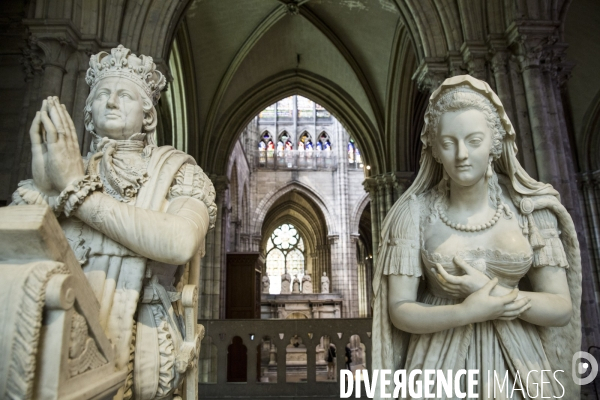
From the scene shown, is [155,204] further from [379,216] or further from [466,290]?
[379,216]

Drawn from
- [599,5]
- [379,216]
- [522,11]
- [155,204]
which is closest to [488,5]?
[522,11]

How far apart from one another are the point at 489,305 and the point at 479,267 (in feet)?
0.52

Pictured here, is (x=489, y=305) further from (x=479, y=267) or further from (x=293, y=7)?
(x=293, y=7)

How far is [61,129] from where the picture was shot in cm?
121

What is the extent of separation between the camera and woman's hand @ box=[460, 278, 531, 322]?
1169 millimetres

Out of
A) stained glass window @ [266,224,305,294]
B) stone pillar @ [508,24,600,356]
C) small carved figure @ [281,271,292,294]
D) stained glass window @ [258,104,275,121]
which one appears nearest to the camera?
stone pillar @ [508,24,600,356]

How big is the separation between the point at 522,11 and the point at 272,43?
8.52 metres

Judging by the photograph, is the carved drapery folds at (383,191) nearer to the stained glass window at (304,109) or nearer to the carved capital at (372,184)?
the carved capital at (372,184)

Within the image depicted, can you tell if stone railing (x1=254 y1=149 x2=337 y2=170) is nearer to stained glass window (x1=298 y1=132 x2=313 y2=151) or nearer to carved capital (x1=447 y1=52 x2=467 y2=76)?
stained glass window (x1=298 y1=132 x2=313 y2=151)

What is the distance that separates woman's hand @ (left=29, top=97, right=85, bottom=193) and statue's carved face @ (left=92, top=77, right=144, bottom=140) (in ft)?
0.57

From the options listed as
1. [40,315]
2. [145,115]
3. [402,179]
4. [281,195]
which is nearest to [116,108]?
[145,115]

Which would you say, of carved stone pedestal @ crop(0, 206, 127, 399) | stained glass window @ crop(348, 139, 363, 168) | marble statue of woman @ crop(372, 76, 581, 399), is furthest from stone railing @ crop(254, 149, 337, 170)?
carved stone pedestal @ crop(0, 206, 127, 399)

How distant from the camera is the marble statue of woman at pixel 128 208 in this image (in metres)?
1.21

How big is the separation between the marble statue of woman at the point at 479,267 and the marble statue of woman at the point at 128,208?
66 centimetres
